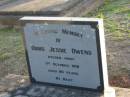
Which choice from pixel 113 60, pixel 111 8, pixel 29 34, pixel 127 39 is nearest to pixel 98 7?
pixel 111 8

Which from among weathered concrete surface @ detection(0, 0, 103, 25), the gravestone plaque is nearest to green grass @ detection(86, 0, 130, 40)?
weathered concrete surface @ detection(0, 0, 103, 25)

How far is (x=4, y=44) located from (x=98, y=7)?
2663 millimetres

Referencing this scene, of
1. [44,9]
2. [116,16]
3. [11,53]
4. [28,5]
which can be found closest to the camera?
[11,53]

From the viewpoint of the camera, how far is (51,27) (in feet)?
12.2

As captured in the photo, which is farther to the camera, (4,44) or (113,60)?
(4,44)

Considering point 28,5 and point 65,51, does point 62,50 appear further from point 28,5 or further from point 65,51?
point 28,5

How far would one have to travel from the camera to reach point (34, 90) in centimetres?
393

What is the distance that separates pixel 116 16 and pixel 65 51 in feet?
11.0

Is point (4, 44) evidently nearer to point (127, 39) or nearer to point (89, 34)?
point (127, 39)

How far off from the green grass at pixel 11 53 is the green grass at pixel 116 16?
5.28ft

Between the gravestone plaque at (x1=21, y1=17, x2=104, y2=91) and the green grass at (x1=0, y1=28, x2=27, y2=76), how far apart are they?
0.90 m

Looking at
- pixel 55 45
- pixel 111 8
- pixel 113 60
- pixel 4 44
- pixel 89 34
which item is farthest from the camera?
pixel 111 8

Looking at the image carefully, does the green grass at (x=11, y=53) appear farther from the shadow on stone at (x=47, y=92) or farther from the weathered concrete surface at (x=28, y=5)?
the shadow on stone at (x=47, y=92)

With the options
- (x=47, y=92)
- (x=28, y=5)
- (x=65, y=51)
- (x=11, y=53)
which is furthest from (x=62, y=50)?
(x=28, y=5)
